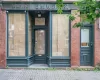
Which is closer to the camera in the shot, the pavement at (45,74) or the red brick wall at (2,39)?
the pavement at (45,74)

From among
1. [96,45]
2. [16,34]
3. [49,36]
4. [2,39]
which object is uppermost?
[16,34]

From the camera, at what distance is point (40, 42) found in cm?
1841

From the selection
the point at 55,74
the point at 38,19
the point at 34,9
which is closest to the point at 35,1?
the point at 34,9

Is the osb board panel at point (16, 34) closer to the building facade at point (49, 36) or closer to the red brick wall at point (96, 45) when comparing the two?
the building facade at point (49, 36)

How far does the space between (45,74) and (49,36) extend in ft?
9.72

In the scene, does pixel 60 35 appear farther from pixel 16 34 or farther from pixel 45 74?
pixel 45 74

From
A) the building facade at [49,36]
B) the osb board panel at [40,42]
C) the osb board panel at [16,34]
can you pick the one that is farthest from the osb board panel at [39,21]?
the osb board panel at [16,34]

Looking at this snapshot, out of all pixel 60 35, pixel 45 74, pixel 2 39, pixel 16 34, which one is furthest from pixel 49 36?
pixel 45 74

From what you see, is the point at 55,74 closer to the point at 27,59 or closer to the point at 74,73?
Result: the point at 74,73

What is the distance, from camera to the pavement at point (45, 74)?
1394cm

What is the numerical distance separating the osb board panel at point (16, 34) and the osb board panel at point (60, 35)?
6.15ft

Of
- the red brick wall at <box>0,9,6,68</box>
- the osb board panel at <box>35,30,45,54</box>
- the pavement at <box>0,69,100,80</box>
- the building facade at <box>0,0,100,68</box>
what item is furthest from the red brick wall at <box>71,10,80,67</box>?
the red brick wall at <box>0,9,6,68</box>

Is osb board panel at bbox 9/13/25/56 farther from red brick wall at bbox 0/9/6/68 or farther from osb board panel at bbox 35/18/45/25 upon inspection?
osb board panel at bbox 35/18/45/25

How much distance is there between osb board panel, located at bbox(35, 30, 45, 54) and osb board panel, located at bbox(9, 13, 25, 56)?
5.65ft
